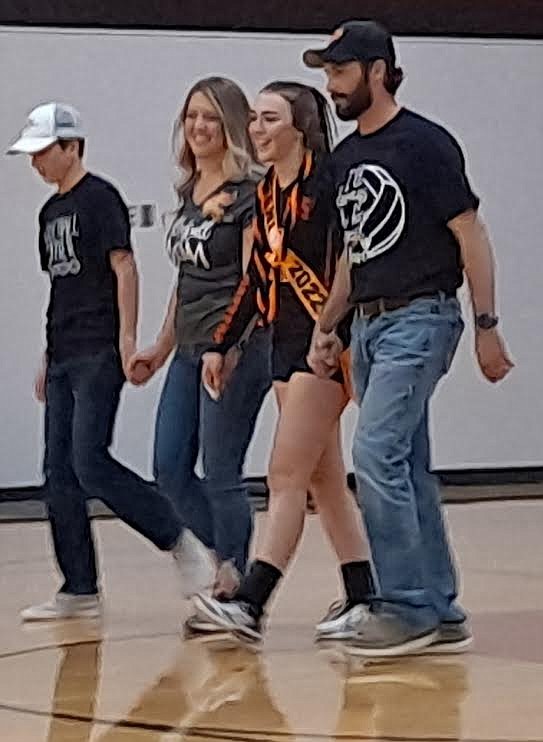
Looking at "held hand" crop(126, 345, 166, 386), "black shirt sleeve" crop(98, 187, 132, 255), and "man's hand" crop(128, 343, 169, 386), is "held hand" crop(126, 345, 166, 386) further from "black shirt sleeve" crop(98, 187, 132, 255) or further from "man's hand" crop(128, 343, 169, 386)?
"black shirt sleeve" crop(98, 187, 132, 255)

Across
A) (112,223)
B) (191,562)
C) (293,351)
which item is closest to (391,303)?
(293,351)

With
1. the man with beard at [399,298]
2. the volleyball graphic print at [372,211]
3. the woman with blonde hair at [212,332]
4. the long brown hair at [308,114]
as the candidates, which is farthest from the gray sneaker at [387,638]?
the long brown hair at [308,114]

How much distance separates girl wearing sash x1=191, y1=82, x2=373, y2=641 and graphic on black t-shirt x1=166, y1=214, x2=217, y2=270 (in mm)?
228

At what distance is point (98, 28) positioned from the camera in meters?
8.94

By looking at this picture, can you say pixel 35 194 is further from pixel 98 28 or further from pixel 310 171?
pixel 310 171

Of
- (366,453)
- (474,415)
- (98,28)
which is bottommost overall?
(474,415)

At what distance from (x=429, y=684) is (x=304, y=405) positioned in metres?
0.82

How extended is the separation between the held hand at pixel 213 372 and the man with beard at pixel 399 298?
15.3 inches

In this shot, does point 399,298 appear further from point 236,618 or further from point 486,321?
point 236,618

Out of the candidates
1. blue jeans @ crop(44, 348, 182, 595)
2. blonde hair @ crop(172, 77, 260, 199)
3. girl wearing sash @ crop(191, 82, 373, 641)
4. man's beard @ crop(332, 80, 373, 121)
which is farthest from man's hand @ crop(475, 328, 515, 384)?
blue jeans @ crop(44, 348, 182, 595)

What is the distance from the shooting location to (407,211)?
4520mm

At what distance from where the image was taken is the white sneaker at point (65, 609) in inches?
211

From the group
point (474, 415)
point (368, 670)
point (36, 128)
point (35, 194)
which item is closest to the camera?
point (368, 670)

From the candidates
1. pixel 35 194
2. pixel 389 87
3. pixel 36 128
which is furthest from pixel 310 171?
pixel 35 194
